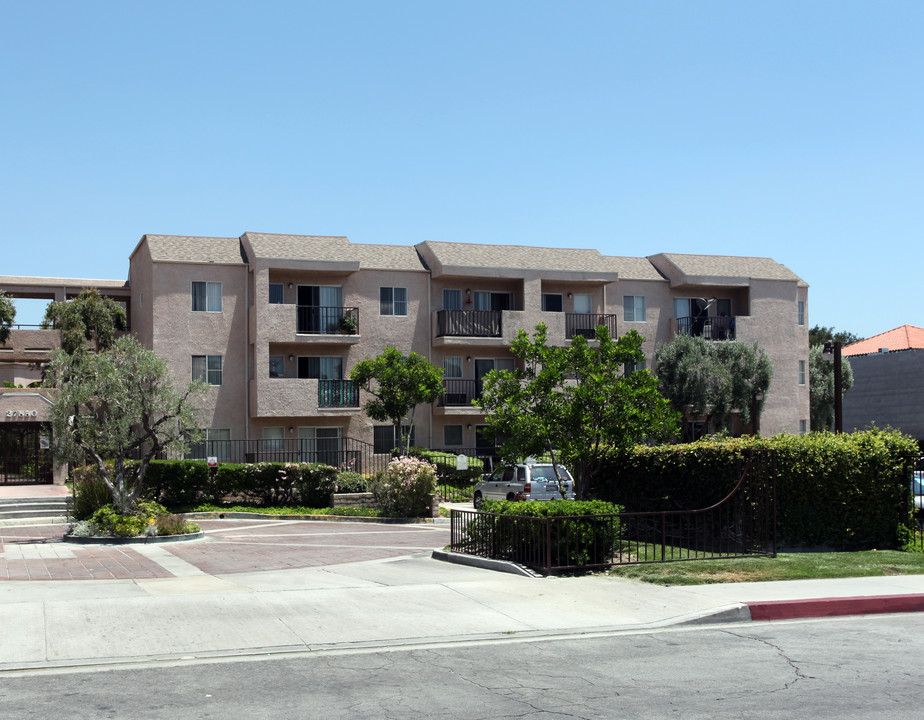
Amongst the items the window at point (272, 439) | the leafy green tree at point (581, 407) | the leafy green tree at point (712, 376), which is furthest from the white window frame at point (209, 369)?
the leafy green tree at point (581, 407)

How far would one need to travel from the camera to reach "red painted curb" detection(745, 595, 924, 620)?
40.1 ft

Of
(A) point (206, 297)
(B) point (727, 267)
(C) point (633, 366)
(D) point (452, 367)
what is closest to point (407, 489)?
(C) point (633, 366)

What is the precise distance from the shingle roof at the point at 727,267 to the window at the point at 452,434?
12.5m

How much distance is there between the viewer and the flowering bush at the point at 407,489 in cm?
2811

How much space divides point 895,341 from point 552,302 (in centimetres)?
2926

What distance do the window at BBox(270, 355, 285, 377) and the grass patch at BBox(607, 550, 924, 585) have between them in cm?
2589

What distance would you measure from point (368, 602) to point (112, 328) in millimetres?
28995

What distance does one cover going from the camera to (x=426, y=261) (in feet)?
139

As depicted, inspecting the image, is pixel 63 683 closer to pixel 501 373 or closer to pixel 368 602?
pixel 368 602

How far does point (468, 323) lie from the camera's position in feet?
137

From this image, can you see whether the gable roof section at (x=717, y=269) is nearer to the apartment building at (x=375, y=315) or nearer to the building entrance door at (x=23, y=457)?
the apartment building at (x=375, y=315)

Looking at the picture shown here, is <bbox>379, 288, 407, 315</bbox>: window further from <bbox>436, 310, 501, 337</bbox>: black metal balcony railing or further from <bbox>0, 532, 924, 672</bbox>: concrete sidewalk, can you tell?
<bbox>0, 532, 924, 672</bbox>: concrete sidewalk

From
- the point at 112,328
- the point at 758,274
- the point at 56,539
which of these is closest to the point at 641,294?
the point at 758,274

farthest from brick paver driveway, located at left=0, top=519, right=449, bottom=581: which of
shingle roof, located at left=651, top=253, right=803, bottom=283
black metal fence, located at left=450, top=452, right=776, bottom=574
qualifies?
shingle roof, located at left=651, top=253, right=803, bottom=283
